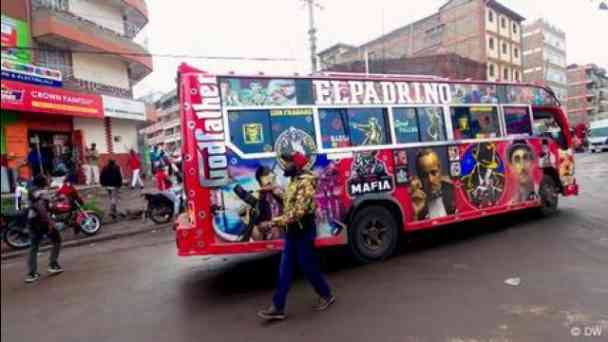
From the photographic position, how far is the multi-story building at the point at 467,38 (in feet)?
141

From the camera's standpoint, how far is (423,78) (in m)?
6.00

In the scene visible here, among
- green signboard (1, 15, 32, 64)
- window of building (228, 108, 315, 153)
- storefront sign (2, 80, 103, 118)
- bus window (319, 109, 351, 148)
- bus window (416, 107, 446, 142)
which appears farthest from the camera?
green signboard (1, 15, 32, 64)

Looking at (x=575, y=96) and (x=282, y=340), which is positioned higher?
(x=575, y=96)

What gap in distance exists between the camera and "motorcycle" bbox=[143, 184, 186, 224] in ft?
33.7

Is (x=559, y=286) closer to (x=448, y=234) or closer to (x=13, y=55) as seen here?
(x=448, y=234)

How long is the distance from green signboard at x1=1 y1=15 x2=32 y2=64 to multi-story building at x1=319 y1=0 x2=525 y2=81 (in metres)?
29.2

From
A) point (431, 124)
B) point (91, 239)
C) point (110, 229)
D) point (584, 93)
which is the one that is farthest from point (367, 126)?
point (584, 93)

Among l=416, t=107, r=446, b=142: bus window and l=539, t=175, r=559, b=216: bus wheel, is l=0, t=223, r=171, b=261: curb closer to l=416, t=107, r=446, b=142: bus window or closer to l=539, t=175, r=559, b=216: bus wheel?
l=416, t=107, r=446, b=142: bus window

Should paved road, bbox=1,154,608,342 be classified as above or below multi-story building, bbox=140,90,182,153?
below

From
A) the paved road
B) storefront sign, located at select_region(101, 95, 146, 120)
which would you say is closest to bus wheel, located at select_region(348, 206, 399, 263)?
the paved road

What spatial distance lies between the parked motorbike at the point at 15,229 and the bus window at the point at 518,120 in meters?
10.2

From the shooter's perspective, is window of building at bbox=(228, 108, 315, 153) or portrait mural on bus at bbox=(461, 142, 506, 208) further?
portrait mural on bus at bbox=(461, 142, 506, 208)

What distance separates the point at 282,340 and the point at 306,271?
0.74 m

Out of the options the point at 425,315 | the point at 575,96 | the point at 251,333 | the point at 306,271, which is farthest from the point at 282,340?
the point at 575,96
